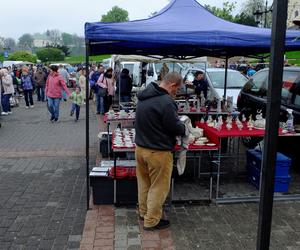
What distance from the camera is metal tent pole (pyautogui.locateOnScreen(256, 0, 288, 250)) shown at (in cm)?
225

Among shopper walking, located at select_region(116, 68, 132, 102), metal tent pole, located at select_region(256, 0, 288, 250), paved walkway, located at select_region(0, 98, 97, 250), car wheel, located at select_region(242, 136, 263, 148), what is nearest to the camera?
metal tent pole, located at select_region(256, 0, 288, 250)

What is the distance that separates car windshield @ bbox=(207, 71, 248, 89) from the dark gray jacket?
954 cm

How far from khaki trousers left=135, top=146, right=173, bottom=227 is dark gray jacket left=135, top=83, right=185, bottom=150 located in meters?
0.11

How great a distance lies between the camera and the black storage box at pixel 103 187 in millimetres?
5520

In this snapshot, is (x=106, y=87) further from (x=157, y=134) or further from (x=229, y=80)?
(x=157, y=134)

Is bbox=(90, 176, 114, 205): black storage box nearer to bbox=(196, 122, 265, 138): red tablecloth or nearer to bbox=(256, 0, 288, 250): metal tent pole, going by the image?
bbox=(196, 122, 265, 138): red tablecloth

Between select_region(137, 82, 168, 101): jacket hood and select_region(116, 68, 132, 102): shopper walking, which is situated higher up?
select_region(137, 82, 168, 101): jacket hood

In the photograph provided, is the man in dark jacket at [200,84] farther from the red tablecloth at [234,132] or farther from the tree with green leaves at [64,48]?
the tree with green leaves at [64,48]

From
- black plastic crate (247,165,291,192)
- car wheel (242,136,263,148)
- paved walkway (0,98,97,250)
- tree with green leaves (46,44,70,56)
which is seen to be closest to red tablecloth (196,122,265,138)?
black plastic crate (247,165,291,192)

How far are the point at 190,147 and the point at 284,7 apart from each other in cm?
347

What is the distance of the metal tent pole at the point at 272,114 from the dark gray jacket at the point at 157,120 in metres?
2.11

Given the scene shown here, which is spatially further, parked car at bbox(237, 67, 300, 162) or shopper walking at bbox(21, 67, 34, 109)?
shopper walking at bbox(21, 67, 34, 109)

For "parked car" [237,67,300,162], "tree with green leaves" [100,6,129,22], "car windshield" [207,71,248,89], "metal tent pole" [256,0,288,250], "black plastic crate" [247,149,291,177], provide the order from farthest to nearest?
1. "tree with green leaves" [100,6,129,22]
2. "car windshield" [207,71,248,89]
3. "parked car" [237,67,300,162]
4. "black plastic crate" [247,149,291,177]
5. "metal tent pole" [256,0,288,250]

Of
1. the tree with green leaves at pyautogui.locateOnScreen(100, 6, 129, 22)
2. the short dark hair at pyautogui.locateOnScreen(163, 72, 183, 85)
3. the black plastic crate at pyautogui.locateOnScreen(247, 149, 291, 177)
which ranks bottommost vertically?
the black plastic crate at pyautogui.locateOnScreen(247, 149, 291, 177)
